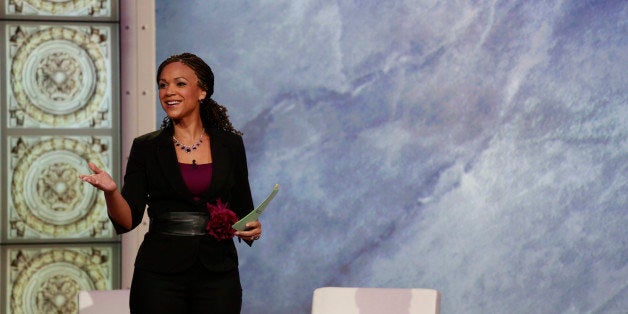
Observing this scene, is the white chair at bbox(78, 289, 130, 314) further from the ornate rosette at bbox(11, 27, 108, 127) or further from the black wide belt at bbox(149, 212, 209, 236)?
the ornate rosette at bbox(11, 27, 108, 127)

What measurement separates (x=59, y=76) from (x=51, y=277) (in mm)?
821

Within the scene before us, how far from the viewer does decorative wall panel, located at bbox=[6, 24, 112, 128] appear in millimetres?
3879

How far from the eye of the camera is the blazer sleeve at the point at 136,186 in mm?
2385

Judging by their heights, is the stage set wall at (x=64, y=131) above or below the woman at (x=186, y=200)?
above

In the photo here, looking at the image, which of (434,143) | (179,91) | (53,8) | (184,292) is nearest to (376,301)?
(184,292)

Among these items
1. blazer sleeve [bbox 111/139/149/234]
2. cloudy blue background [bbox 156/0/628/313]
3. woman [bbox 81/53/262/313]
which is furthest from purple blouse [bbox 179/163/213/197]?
cloudy blue background [bbox 156/0/628/313]

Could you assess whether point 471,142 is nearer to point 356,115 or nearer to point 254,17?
point 356,115

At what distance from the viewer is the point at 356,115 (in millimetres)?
4477

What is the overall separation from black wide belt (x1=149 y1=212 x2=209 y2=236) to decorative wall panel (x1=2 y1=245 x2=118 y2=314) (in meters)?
1.70

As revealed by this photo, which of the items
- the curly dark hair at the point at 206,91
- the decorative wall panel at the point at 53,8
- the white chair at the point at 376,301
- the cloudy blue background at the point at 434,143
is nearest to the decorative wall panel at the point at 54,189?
the decorative wall panel at the point at 53,8

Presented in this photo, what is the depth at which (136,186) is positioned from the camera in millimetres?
2402

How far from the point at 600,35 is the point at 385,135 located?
115 cm

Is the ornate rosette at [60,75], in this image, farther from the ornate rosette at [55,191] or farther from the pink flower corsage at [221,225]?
the pink flower corsage at [221,225]

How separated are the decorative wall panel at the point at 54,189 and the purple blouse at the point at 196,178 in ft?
5.44
